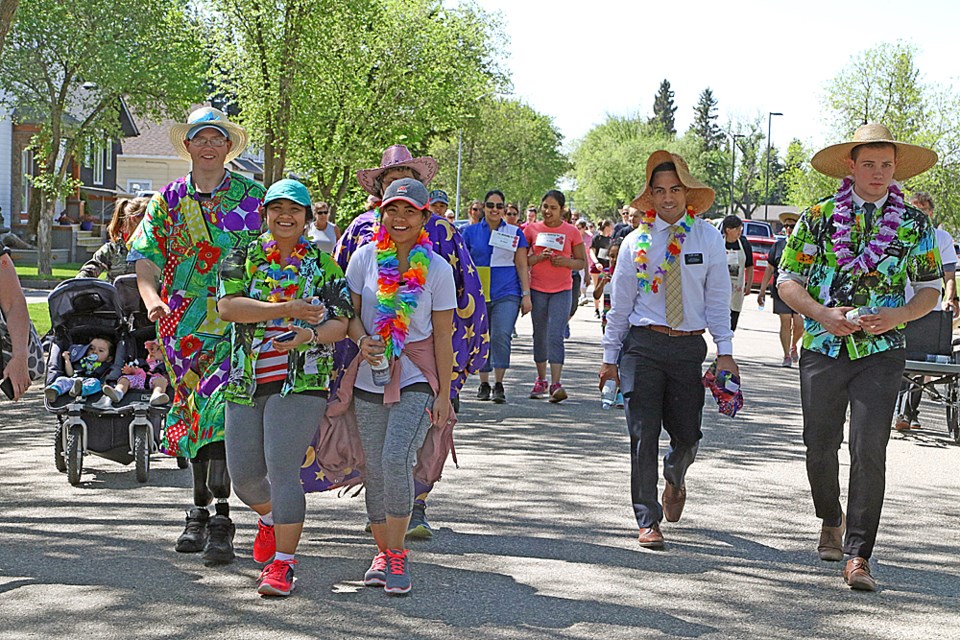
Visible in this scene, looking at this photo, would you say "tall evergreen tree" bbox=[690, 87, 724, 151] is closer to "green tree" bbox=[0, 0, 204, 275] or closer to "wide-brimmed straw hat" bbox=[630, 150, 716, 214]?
"green tree" bbox=[0, 0, 204, 275]

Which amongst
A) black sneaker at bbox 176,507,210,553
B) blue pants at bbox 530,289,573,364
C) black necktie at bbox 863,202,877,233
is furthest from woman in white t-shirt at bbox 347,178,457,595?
blue pants at bbox 530,289,573,364

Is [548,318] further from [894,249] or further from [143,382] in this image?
[894,249]

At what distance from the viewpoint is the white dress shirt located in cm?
711

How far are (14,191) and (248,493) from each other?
140ft

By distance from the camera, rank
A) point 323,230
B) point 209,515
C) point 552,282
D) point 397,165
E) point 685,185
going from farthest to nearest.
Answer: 1. point 323,230
2. point 552,282
3. point 685,185
4. point 397,165
5. point 209,515

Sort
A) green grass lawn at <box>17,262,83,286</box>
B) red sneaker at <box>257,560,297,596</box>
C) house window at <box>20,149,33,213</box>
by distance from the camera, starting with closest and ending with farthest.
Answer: red sneaker at <box>257,560,297,596</box>
green grass lawn at <box>17,262,83,286</box>
house window at <box>20,149,33,213</box>

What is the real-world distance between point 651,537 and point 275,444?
218 centimetres

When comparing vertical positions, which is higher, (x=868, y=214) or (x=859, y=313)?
(x=868, y=214)

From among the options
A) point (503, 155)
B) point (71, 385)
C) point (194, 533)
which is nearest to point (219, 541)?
point (194, 533)

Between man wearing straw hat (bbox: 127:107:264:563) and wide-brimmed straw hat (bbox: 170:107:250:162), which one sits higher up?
wide-brimmed straw hat (bbox: 170:107:250:162)

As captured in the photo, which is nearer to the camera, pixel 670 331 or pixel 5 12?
pixel 670 331

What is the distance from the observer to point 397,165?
698 centimetres

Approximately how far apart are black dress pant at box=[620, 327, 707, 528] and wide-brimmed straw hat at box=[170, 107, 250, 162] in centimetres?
228

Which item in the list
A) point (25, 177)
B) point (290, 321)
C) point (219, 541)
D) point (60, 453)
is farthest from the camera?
point (25, 177)
